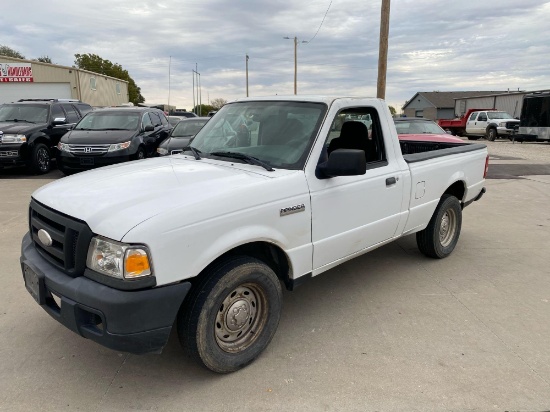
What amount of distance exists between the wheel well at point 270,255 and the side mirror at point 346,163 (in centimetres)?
70

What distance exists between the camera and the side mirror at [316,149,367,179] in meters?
3.02

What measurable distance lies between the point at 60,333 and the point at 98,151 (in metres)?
7.06

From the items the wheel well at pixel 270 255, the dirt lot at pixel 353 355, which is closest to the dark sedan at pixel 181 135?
the dirt lot at pixel 353 355

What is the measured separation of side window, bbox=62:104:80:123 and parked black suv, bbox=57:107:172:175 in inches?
75.0

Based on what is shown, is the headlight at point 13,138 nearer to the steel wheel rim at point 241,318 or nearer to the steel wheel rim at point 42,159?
the steel wheel rim at point 42,159

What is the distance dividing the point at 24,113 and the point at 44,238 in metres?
10.8

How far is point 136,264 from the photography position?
233cm

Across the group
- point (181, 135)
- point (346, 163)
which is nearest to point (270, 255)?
point (346, 163)

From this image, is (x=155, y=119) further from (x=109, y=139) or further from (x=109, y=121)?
(x=109, y=139)

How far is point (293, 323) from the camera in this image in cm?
366

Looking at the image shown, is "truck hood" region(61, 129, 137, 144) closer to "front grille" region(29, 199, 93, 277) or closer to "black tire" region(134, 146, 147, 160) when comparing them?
"black tire" region(134, 146, 147, 160)

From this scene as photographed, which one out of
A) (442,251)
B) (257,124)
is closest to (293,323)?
(257,124)

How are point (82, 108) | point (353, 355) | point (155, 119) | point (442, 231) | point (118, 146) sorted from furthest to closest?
point (82, 108) → point (155, 119) → point (118, 146) → point (442, 231) → point (353, 355)

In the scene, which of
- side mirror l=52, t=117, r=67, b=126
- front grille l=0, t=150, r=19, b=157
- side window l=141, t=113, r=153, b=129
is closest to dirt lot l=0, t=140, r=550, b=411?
side window l=141, t=113, r=153, b=129
